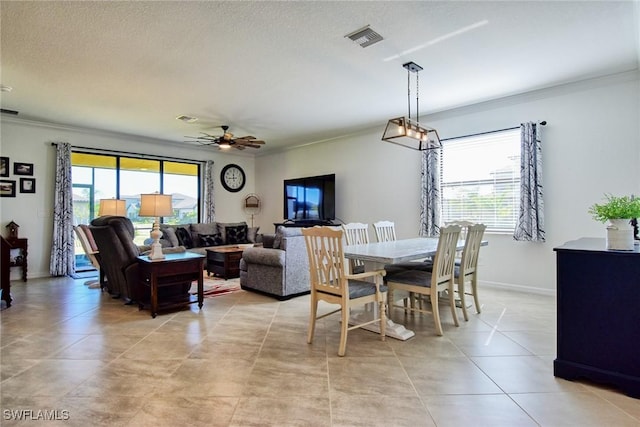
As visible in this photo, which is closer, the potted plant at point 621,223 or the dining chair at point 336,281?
the potted plant at point 621,223

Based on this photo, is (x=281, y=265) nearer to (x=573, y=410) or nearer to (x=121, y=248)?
(x=121, y=248)

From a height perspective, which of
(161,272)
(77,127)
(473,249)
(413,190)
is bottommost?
(161,272)

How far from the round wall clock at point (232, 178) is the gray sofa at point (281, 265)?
4.19 meters

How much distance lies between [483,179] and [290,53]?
3321 millimetres

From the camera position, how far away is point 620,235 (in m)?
2.11

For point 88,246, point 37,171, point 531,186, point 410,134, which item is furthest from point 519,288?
point 37,171

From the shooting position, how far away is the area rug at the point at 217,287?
181 inches

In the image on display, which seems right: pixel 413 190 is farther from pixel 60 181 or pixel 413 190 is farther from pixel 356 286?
pixel 60 181

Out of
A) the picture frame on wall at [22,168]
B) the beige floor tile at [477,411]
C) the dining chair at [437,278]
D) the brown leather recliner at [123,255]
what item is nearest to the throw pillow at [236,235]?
the brown leather recliner at [123,255]

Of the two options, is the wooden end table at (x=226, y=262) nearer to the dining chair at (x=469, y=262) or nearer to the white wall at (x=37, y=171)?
the white wall at (x=37, y=171)

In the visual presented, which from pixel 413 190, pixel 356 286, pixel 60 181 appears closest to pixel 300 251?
pixel 356 286

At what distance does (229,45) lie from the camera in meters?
3.18

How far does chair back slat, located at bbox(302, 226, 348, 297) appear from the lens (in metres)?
2.62

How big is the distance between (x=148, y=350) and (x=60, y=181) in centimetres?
480
